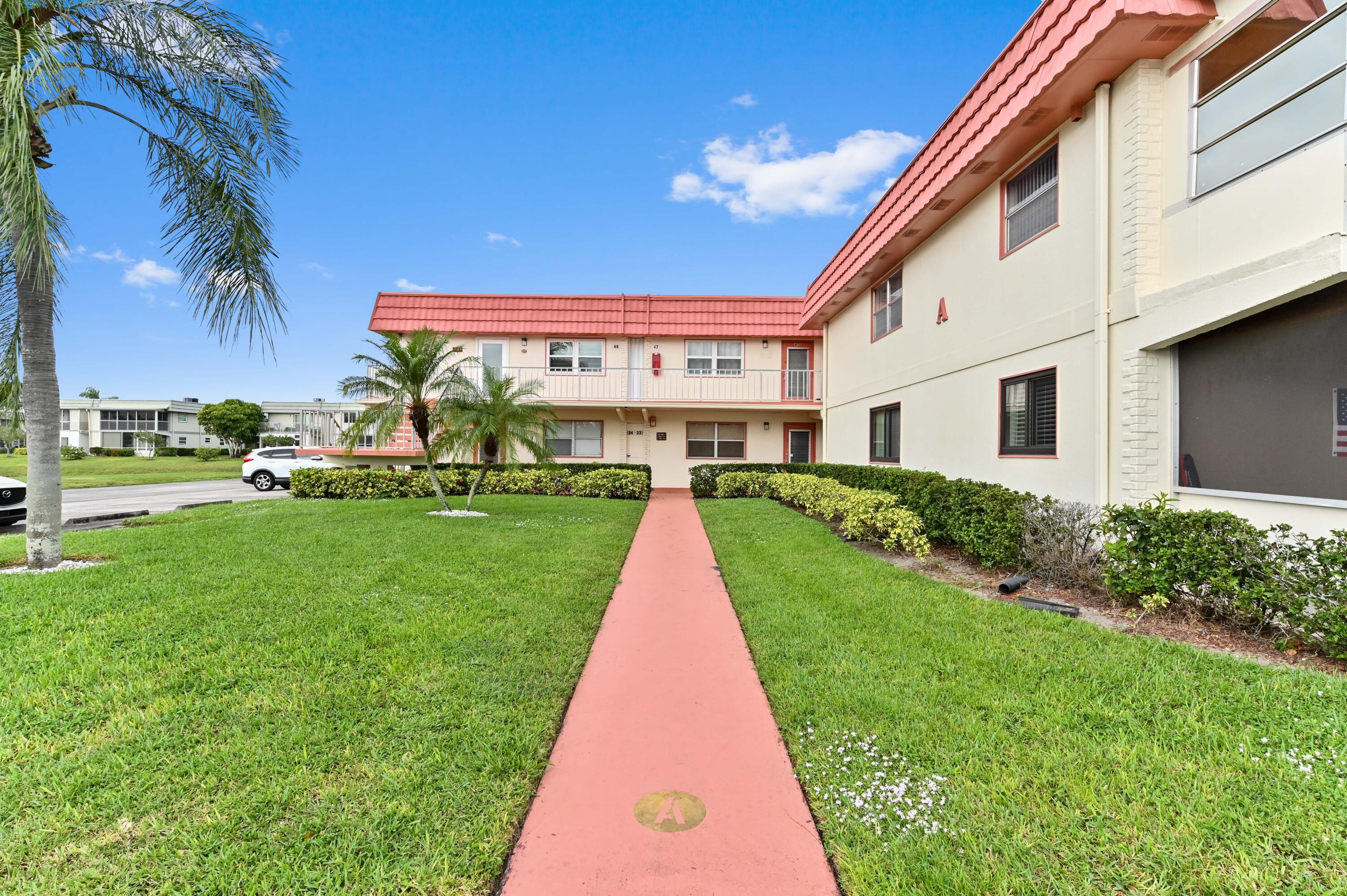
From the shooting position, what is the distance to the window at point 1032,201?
679 cm

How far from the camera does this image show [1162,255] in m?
5.39

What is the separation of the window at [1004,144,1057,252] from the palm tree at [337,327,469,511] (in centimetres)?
963

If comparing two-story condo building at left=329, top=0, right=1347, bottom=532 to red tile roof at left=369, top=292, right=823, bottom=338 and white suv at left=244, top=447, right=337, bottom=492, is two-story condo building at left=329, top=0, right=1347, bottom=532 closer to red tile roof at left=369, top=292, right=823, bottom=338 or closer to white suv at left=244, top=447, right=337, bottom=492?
red tile roof at left=369, top=292, right=823, bottom=338

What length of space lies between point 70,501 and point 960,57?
984 inches

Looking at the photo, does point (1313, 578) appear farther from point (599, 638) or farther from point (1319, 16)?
point (599, 638)

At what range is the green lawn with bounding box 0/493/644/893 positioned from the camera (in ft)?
7.21

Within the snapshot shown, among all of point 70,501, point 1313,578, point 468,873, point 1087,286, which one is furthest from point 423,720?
point 70,501

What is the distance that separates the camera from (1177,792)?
97.9 inches

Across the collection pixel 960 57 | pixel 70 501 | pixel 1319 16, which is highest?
pixel 960 57

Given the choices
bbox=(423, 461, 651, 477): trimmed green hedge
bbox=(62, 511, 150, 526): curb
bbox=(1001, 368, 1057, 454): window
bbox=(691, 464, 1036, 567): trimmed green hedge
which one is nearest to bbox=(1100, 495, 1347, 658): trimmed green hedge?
bbox=(691, 464, 1036, 567): trimmed green hedge

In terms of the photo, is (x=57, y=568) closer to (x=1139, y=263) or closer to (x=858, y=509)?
(x=858, y=509)

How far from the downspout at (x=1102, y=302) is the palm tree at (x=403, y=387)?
10336 millimetres

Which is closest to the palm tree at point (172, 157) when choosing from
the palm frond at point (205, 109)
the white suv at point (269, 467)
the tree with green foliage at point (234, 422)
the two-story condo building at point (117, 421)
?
the palm frond at point (205, 109)

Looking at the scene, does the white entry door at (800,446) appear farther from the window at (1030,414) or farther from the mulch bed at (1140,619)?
the mulch bed at (1140,619)
